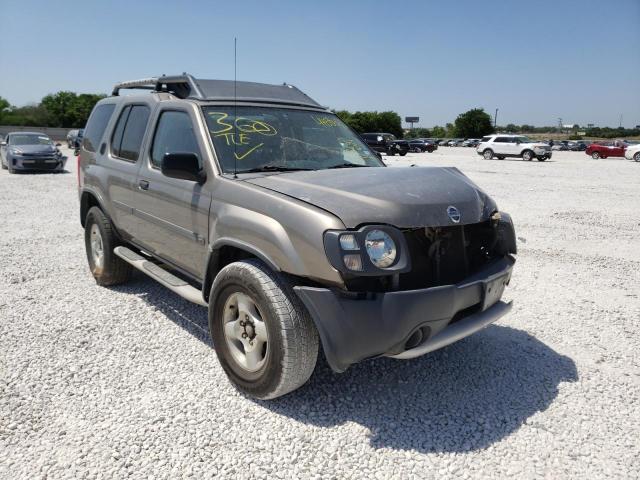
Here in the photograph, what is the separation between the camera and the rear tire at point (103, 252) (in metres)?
5.01

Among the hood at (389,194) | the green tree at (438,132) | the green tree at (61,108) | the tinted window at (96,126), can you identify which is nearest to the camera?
the hood at (389,194)

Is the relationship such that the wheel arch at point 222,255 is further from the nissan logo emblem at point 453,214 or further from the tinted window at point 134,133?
the tinted window at point 134,133

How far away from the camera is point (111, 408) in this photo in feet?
9.85

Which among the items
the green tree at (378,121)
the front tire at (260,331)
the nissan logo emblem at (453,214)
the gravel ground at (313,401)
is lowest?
the gravel ground at (313,401)

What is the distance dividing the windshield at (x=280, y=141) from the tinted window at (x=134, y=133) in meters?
1.03

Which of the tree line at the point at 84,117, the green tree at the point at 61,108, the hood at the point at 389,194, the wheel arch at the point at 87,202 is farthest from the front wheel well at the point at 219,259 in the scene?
the green tree at the point at 61,108

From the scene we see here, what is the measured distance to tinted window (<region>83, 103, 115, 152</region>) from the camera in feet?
17.5

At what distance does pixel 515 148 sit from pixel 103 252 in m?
31.7

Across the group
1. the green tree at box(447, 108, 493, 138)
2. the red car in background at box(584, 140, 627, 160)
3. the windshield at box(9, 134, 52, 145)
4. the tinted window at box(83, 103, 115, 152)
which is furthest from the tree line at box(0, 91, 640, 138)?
the tinted window at box(83, 103, 115, 152)

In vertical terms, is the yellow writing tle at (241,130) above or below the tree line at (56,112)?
below

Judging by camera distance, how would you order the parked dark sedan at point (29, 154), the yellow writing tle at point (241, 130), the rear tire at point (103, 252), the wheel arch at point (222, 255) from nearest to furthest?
1. the wheel arch at point (222, 255)
2. the yellow writing tle at point (241, 130)
3. the rear tire at point (103, 252)
4. the parked dark sedan at point (29, 154)

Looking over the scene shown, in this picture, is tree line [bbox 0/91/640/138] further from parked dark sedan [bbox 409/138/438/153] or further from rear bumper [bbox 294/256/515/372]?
rear bumper [bbox 294/256/515/372]

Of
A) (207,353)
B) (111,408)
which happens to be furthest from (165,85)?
(111,408)

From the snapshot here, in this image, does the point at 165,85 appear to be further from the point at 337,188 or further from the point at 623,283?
the point at 623,283
